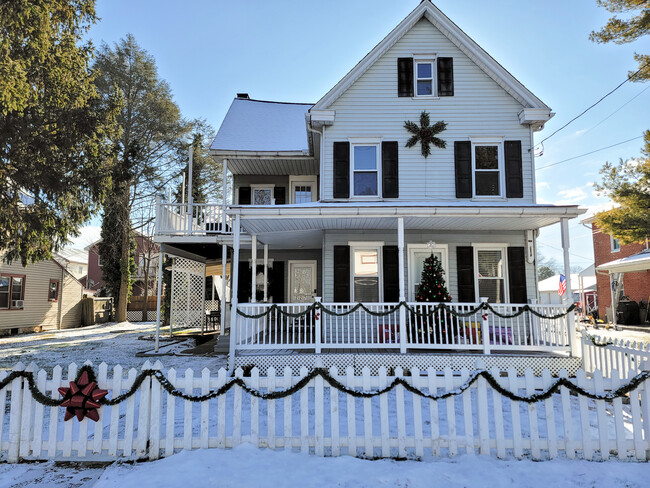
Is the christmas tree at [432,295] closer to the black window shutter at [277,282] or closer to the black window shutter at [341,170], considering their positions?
the black window shutter at [341,170]

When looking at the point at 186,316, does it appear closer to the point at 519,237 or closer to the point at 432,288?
the point at 432,288

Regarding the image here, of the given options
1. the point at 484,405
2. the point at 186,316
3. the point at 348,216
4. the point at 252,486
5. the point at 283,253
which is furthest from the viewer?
the point at 186,316

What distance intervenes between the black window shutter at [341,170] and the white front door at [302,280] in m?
4.06

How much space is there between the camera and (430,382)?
443cm

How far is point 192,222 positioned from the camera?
13.2m

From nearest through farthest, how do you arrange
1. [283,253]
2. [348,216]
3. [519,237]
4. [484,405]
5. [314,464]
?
[314,464] < [484,405] < [348,216] < [519,237] < [283,253]

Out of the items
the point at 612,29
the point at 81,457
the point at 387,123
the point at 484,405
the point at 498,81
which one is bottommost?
the point at 81,457

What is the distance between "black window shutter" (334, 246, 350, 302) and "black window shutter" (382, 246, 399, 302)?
3.32 ft

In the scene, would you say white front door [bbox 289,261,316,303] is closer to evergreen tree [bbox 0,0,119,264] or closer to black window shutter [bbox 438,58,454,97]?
evergreen tree [bbox 0,0,119,264]

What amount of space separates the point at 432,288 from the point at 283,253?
658 centimetres

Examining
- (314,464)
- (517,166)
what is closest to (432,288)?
(517,166)

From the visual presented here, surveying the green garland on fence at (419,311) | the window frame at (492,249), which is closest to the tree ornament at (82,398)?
the green garland on fence at (419,311)

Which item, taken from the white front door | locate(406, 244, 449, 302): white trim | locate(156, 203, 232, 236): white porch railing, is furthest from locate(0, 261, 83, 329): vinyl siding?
locate(406, 244, 449, 302): white trim

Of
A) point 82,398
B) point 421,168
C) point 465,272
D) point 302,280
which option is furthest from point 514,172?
point 82,398
